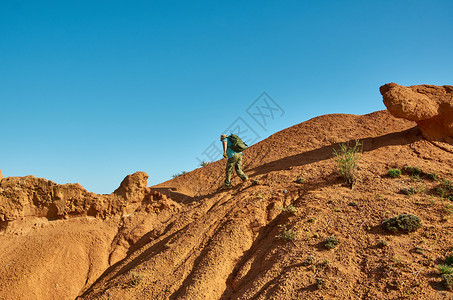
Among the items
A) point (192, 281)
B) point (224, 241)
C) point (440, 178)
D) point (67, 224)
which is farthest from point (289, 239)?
point (67, 224)

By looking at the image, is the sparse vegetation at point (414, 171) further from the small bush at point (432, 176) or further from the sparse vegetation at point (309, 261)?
the sparse vegetation at point (309, 261)

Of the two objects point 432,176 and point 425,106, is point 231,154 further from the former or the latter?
point 425,106

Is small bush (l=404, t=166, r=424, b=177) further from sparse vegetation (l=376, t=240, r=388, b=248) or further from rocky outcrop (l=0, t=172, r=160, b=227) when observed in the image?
rocky outcrop (l=0, t=172, r=160, b=227)

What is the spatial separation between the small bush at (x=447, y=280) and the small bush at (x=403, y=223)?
64.4 inches

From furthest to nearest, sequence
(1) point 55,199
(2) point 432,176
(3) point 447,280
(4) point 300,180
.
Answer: (1) point 55,199
(4) point 300,180
(2) point 432,176
(3) point 447,280

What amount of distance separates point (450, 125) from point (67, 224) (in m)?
14.2

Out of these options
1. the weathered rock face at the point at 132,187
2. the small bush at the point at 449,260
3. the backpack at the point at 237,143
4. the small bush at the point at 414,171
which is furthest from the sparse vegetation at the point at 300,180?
the weathered rock face at the point at 132,187

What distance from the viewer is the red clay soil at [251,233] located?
7.38 metres

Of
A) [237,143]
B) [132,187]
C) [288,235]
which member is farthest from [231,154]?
[288,235]

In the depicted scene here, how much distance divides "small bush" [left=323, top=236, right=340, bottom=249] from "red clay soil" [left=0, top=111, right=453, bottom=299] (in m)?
0.14

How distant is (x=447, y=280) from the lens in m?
6.39

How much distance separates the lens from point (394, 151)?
12570 mm

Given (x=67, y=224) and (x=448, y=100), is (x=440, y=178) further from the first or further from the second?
(x=67, y=224)

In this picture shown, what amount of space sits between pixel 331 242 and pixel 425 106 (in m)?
7.21
